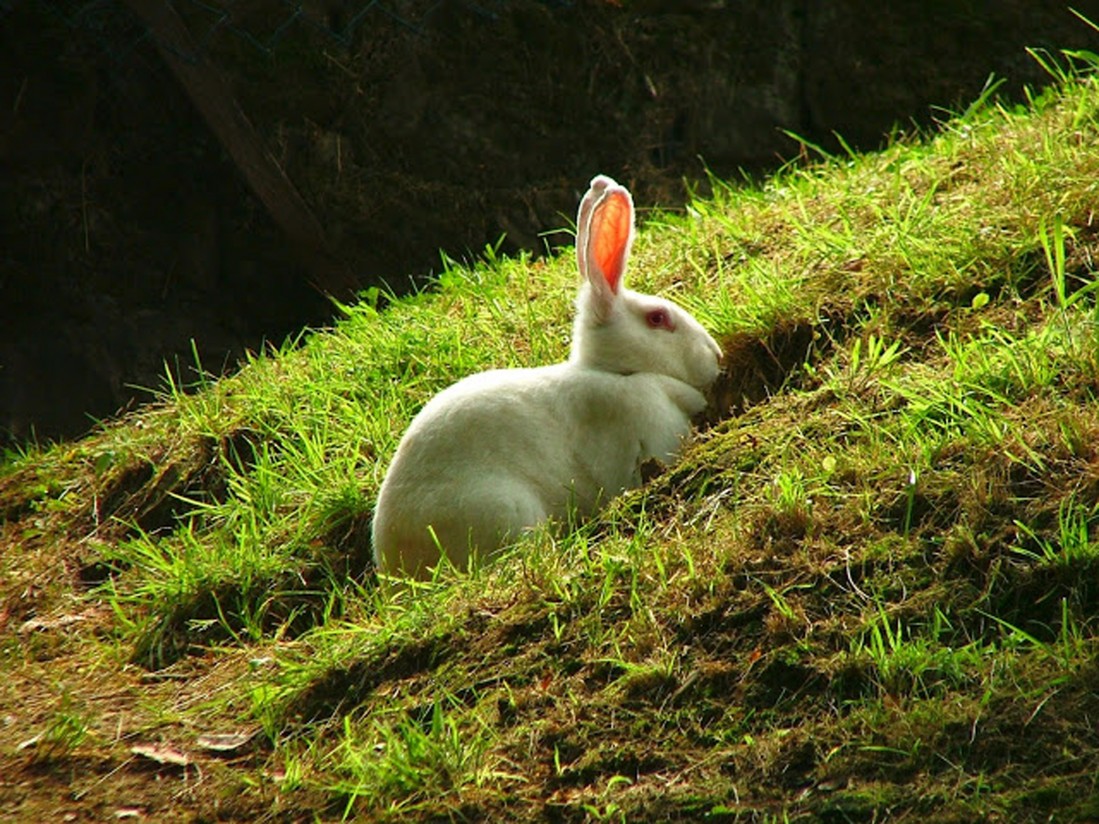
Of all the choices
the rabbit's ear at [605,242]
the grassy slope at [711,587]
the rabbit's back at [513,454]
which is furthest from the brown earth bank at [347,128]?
the rabbit's back at [513,454]

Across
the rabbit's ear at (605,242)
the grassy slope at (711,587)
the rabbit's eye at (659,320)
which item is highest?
the rabbit's ear at (605,242)

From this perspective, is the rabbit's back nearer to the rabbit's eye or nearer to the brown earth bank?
the rabbit's eye

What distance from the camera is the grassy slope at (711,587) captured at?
2848 millimetres

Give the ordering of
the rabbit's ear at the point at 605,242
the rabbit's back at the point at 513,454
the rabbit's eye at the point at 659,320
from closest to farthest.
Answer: the rabbit's back at the point at 513,454 < the rabbit's ear at the point at 605,242 < the rabbit's eye at the point at 659,320

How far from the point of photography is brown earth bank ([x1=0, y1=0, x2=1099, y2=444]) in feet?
25.5

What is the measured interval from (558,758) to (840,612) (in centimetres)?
75

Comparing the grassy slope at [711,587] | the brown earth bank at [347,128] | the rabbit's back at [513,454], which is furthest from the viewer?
the brown earth bank at [347,128]

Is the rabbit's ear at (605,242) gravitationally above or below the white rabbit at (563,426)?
above

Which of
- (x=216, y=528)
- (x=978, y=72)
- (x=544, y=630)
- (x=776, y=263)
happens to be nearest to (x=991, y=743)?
(x=544, y=630)

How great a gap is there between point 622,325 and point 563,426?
531 millimetres

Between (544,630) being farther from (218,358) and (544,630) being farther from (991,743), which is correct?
(218,358)

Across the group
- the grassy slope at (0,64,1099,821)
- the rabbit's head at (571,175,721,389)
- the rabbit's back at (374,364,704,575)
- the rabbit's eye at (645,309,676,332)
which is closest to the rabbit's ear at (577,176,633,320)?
the rabbit's head at (571,175,721,389)

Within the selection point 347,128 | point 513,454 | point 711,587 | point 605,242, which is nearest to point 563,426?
point 513,454

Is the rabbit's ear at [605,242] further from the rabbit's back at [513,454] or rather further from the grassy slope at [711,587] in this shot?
the grassy slope at [711,587]
